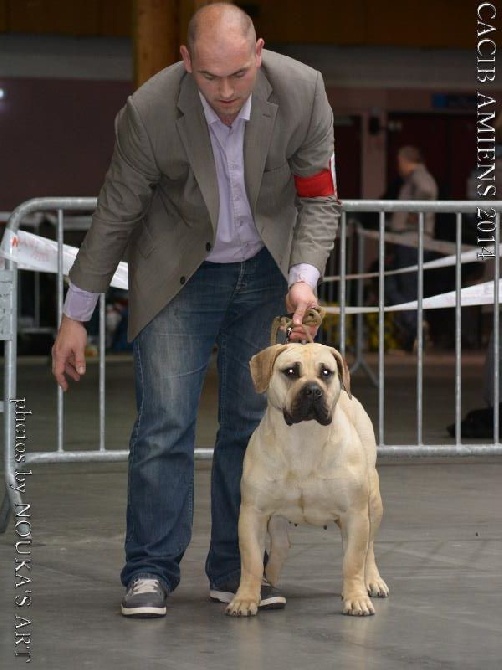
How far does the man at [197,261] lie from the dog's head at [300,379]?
12 centimetres

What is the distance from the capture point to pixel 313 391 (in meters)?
5.16

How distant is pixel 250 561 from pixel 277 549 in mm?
348

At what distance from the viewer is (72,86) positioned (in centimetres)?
2088

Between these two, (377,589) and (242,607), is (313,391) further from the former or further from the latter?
(377,589)

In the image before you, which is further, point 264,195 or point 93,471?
point 93,471

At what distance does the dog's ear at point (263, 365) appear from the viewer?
5301mm

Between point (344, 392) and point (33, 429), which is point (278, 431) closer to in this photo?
point (344, 392)

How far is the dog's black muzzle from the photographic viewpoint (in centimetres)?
516

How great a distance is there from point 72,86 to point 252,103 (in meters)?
16.0

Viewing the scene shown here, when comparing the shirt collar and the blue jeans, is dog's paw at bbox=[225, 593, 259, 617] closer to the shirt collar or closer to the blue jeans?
the blue jeans

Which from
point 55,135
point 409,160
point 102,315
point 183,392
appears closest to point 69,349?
point 183,392

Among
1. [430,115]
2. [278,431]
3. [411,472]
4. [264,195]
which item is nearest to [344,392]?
[278,431]

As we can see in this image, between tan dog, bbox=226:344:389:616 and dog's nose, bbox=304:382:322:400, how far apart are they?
0.04m

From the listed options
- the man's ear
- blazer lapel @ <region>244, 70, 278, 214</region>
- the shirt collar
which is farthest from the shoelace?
the man's ear
